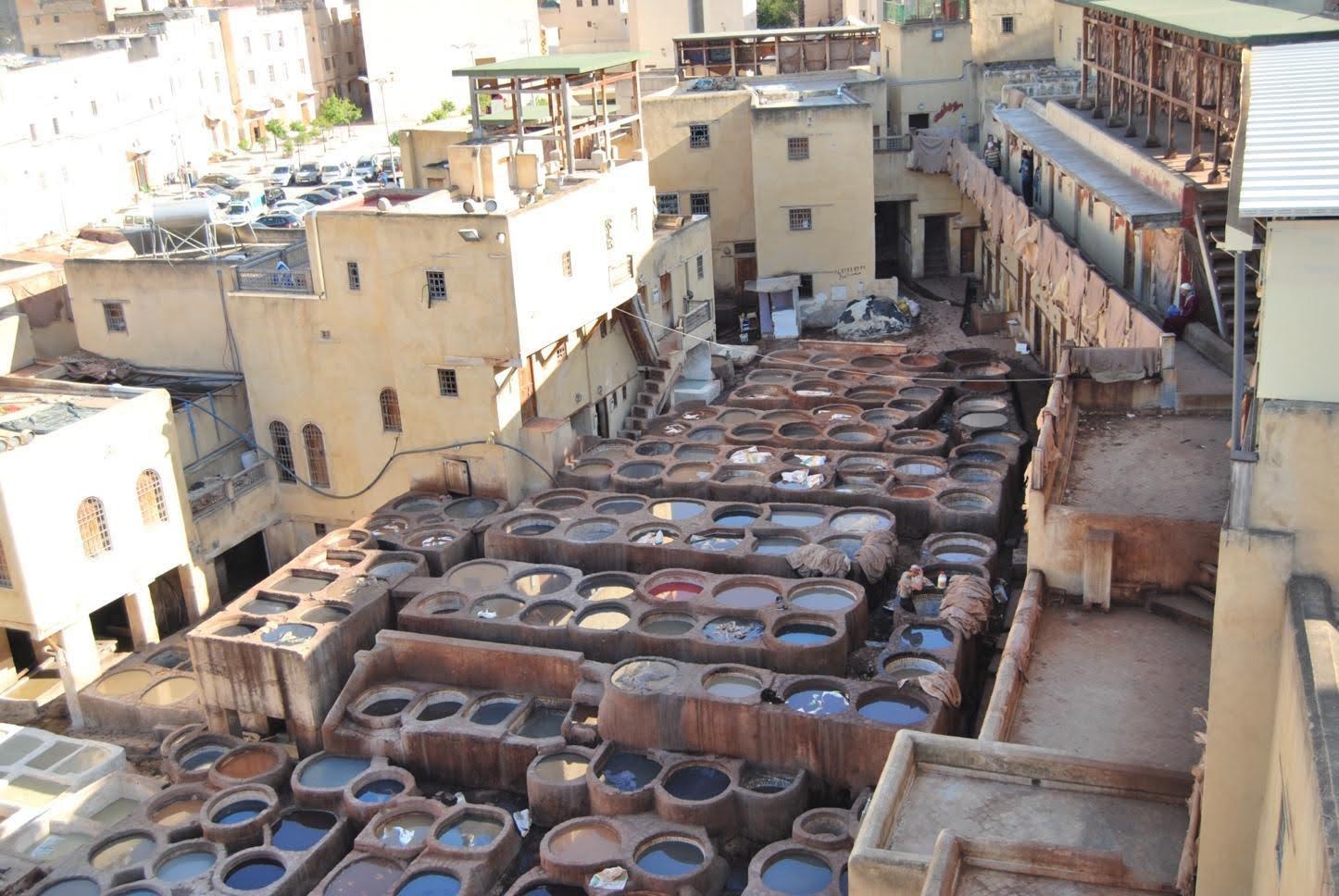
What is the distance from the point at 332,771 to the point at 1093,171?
21.7 m

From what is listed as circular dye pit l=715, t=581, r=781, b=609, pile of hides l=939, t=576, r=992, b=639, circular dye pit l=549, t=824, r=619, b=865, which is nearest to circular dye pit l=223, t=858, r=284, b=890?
circular dye pit l=549, t=824, r=619, b=865

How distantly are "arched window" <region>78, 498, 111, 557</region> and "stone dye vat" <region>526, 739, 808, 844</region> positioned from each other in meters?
11.2

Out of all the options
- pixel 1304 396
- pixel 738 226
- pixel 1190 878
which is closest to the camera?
pixel 1304 396

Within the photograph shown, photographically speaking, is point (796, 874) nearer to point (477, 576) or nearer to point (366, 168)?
point (477, 576)

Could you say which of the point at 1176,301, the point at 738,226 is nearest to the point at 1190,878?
the point at 1176,301

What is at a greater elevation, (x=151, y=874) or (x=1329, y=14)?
(x=1329, y=14)

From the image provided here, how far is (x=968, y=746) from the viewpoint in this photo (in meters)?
14.5

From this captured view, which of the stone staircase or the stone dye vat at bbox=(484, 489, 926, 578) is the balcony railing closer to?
the stone dye vat at bbox=(484, 489, 926, 578)

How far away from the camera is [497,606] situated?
2636 cm

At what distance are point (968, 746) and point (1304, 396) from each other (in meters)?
5.24

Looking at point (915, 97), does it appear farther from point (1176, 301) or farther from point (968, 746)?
point (968, 746)

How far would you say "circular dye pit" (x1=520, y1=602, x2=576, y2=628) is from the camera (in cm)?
2572

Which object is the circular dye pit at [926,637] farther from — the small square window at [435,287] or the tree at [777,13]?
the tree at [777,13]

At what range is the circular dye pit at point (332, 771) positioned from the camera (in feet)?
78.7
